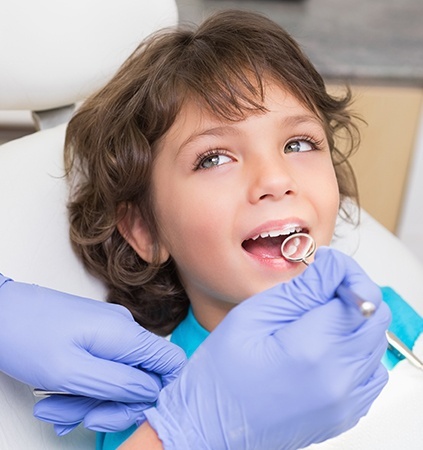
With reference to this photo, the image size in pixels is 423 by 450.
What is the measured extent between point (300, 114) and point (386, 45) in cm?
106

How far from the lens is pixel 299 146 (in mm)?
1150

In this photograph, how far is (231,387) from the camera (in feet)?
2.63

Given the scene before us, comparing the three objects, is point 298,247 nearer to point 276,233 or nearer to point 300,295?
point 276,233

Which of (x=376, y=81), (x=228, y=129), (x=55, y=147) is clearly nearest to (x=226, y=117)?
(x=228, y=129)

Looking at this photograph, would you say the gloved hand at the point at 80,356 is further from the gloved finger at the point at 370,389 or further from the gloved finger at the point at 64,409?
the gloved finger at the point at 370,389

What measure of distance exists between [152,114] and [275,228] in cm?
28

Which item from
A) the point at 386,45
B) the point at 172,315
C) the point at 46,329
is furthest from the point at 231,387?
the point at 386,45

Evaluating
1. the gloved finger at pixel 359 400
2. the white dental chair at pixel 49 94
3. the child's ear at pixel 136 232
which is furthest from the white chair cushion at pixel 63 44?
the gloved finger at pixel 359 400

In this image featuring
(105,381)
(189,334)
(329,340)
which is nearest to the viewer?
(329,340)

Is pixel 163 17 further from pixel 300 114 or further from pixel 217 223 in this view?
pixel 217 223

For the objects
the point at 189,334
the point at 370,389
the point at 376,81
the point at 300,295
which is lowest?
the point at 189,334

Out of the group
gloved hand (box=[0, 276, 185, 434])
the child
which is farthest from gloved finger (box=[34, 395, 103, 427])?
the child

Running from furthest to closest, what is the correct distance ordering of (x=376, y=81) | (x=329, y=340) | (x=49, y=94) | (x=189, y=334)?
1. (x=376, y=81)
2. (x=49, y=94)
3. (x=189, y=334)
4. (x=329, y=340)

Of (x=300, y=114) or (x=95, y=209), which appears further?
(x=95, y=209)
